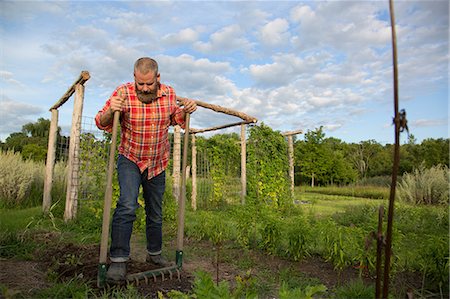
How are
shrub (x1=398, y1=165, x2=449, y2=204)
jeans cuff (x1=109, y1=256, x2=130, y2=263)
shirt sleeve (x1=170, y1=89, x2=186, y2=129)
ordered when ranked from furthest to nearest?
shrub (x1=398, y1=165, x2=449, y2=204) → shirt sleeve (x1=170, y1=89, x2=186, y2=129) → jeans cuff (x1=109, y1=256, x2=130, y2=263)

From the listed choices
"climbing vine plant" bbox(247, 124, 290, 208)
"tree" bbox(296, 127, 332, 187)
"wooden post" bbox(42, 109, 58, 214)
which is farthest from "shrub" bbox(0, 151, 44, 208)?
"tree" bbox(296, 127, 332, 187)

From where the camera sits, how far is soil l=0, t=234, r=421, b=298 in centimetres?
294

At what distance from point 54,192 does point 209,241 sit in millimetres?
4157

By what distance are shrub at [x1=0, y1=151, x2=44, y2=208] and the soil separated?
4099mm

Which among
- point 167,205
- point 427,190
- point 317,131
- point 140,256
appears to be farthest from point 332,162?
point 140,256

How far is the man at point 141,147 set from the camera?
315 centimetres

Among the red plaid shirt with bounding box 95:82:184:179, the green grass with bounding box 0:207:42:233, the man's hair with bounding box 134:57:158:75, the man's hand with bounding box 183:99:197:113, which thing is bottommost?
the green grass with bounding box 0:207:42:233

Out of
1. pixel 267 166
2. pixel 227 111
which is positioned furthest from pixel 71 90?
pixel 267 166

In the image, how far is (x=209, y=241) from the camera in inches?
197

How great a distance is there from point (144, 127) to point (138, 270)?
1271 millimetres

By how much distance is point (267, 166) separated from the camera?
8.65 meters

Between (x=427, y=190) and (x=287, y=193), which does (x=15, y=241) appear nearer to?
(x=287, y=193)

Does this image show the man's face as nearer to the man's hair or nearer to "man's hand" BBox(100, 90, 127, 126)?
the man's hair

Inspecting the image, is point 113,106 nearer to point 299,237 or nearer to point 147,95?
point 147,95
